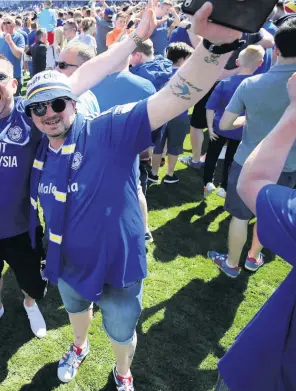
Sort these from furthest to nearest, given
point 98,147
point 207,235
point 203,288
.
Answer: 1. point 207,235
2. point 203,288
3. point 98,147

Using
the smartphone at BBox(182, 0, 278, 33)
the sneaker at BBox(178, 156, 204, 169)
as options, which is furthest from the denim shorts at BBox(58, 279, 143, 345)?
the sneaker at BBox(178, 156, 204, 169)

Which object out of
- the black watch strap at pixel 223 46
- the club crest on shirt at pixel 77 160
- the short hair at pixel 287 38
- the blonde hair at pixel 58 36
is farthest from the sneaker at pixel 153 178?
the blonde hair at pixel 58 36

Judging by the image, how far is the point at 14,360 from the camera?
2686 mm

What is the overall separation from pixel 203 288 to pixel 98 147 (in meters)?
2.07

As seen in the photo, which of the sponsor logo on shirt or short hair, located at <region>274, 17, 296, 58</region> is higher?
short hair, located at <region>274, 17, 296, 58</region>

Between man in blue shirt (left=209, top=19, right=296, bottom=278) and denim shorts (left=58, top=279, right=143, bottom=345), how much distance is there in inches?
60.3

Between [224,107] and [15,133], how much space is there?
102 inches

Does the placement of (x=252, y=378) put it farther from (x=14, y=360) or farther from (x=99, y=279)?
(x=14, y=360)

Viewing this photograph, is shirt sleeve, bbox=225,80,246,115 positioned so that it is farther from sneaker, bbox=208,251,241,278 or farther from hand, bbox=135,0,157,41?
sneaker, bbox=208,251,241,278

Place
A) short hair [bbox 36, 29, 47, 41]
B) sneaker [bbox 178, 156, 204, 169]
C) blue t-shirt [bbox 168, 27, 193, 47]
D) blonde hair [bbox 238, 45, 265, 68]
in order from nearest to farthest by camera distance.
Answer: blonde hair [bbox 238, 45, 265, 68] < sneaker [bbox 178, 156, 204, 169] < blue t-shirt [bbox 168, 27, 193, 47] < short hair [bbox 36, 29, 47, 41]

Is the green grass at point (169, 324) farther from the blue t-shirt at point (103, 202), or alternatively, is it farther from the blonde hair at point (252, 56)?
the blonde hair at point (252, 56)

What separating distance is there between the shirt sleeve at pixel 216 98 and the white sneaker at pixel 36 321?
266 centimetres

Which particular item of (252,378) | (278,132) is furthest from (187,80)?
(252,378)

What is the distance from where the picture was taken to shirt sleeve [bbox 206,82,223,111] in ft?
13.3
